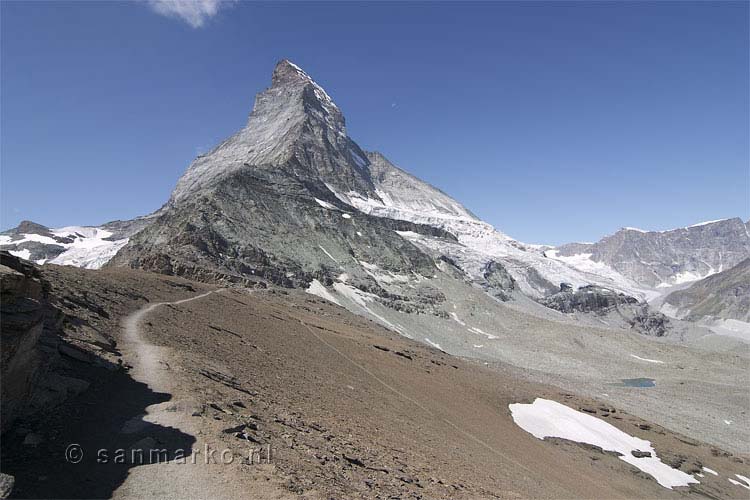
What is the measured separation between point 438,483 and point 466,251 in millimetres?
177571

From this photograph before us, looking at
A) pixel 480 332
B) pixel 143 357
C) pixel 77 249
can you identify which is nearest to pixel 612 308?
pixel 480 332

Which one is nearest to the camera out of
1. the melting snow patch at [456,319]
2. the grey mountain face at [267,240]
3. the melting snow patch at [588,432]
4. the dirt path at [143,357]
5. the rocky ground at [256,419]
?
the rocky ground at [256,419]

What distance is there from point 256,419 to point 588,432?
2842 centimetres

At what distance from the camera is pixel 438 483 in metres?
13.9

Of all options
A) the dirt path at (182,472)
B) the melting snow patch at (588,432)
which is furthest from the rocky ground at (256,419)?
the melting snow patch at (588,432)

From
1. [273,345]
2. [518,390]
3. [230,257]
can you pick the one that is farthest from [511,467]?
[230,257]

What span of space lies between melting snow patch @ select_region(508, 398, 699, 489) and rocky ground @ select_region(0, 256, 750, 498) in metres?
1.11

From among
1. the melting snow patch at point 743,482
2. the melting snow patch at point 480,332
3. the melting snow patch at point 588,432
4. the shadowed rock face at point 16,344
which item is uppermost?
the shadowed rock face at point 16,344

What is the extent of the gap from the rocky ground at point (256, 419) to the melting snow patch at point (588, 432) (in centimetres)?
111

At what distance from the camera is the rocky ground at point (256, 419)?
913 cm

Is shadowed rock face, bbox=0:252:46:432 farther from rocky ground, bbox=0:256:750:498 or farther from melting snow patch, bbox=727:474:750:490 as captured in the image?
melting snow patch, bbox=727:474:750:490

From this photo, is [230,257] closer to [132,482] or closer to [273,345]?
[273,345]

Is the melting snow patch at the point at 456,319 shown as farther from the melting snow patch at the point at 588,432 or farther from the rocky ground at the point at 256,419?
the rocky ground at the point at 256,419

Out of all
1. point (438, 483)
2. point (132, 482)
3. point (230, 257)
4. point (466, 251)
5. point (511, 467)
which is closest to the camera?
point (132, 482)
